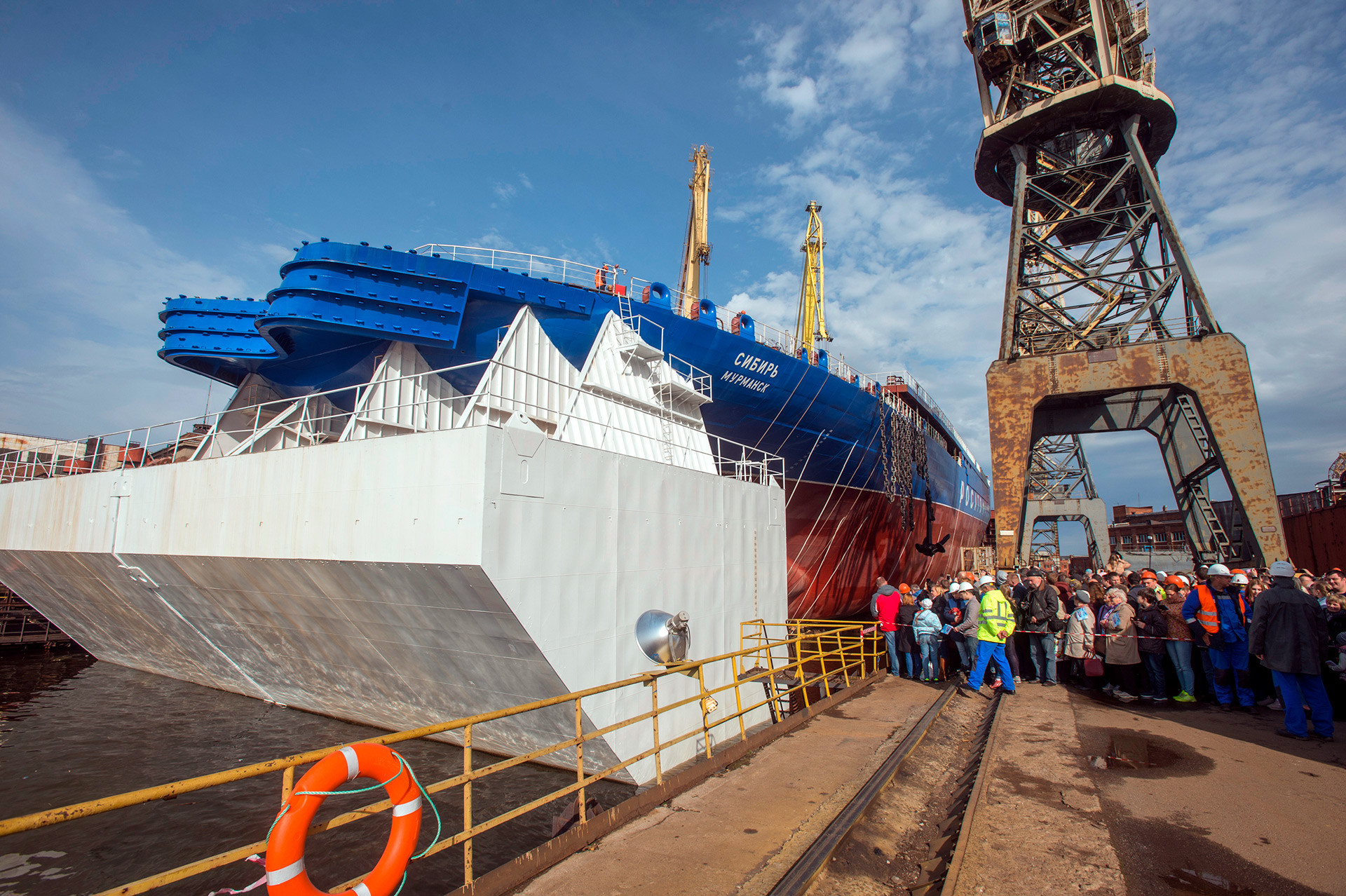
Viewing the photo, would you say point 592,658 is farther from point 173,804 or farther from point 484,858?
point 173,804

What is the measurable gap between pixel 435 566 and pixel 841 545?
1551 centimetres

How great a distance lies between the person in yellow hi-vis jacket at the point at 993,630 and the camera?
29.2ft

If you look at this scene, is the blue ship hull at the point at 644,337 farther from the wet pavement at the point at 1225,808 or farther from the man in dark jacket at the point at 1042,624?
the wet pavement at the point at 1225,808

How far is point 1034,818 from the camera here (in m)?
4.85

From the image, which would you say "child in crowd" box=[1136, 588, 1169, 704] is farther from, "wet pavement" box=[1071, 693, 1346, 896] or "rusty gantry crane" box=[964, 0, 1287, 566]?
"rusty gantry crane" box=[964, 0, 1287, 566]

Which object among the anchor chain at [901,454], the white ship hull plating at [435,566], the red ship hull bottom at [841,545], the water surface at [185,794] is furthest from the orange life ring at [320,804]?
the anchor chain at [901,454]

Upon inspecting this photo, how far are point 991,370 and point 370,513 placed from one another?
45.0ft

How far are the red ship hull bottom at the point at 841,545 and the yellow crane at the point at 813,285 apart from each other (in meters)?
11.0

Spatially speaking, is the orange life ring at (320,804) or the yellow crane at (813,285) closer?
the orange life ring at (320,804)

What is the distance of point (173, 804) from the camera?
25.7 feet

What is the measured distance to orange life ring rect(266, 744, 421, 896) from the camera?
9.56ft

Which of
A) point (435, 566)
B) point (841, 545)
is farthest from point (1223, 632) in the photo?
point (841, 545)

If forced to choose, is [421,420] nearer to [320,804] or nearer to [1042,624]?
[320,804]

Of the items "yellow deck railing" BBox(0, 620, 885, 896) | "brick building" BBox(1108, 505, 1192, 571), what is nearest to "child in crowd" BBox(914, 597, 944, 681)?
"yellow deck railing" BBox(0, 620, 885, 896)
